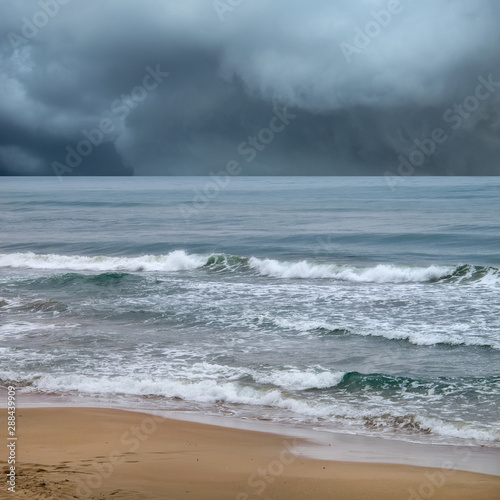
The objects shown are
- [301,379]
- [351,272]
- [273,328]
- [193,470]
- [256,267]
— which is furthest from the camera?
[256,267]

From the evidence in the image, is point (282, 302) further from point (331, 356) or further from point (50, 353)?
point (50, 353)

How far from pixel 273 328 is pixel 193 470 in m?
8.17

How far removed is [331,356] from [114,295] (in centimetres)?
970

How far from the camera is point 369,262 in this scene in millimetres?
26188

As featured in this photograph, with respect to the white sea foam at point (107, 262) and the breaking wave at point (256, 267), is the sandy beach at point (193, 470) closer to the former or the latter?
Answer: the breaking wave at point (256, 267)

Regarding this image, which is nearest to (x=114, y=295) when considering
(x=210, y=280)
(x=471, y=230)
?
(x=210, y=280)

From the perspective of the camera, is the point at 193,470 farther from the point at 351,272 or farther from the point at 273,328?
the point at 351,272

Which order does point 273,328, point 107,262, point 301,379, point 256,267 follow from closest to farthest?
point 301,379
point 273,328
point 256,267
point 107,262

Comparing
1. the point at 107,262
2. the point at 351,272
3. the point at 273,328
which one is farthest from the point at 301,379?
the point at 107,262

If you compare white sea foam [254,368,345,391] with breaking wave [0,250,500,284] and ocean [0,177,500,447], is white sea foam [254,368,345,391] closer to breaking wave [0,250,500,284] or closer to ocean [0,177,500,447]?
ocean [0,177,500,447]

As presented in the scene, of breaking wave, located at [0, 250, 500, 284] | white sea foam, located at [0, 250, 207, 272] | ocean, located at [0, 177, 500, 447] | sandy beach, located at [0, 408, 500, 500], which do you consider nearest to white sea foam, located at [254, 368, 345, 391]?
ocean, located at [0, 177, 500, 447]

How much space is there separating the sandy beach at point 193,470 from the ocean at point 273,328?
138 cm

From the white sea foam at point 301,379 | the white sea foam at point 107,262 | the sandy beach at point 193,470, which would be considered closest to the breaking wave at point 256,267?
the white sea foam at point 107,262

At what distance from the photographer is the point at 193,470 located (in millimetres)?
7188
